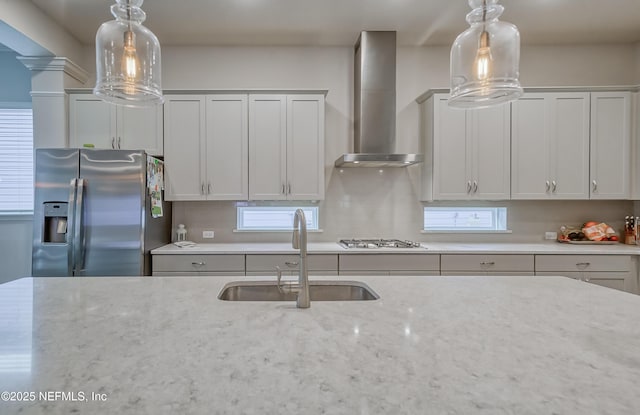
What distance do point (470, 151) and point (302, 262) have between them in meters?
2.57

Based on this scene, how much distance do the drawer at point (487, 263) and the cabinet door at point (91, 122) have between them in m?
3.28

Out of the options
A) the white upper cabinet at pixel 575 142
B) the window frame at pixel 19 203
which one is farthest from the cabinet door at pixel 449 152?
the window frame at pixel 19 203

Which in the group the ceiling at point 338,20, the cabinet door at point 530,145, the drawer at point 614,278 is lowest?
the drawer at point 614,278

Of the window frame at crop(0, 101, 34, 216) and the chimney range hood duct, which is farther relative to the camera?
the window frame at crop(0, 101, 34, 216)

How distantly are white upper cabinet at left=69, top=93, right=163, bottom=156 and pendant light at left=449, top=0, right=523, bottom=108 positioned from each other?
9.01 feet

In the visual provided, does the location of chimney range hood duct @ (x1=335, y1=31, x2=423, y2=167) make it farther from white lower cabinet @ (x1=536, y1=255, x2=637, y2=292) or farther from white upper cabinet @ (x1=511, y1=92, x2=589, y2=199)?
white lower cabinet @ (x1=536, y1=255, x2=637, y2=292)

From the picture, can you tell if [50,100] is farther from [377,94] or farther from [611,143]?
[611,143]

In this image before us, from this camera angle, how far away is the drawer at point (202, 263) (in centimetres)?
295

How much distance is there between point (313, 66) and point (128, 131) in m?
1.94

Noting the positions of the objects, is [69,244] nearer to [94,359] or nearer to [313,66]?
[94,359]

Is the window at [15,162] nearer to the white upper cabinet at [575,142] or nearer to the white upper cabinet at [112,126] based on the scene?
the white upper cabinet at [112,126]

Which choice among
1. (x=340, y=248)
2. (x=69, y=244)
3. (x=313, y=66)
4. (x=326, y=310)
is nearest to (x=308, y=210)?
(x=340, y=248)

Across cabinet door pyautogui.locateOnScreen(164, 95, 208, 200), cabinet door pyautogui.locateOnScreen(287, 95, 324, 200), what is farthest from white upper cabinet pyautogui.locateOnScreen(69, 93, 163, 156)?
cabinet door pyautogui.locateOnScreen(287, 95, 324, 200)

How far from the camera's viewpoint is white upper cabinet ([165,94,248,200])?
3.21m
